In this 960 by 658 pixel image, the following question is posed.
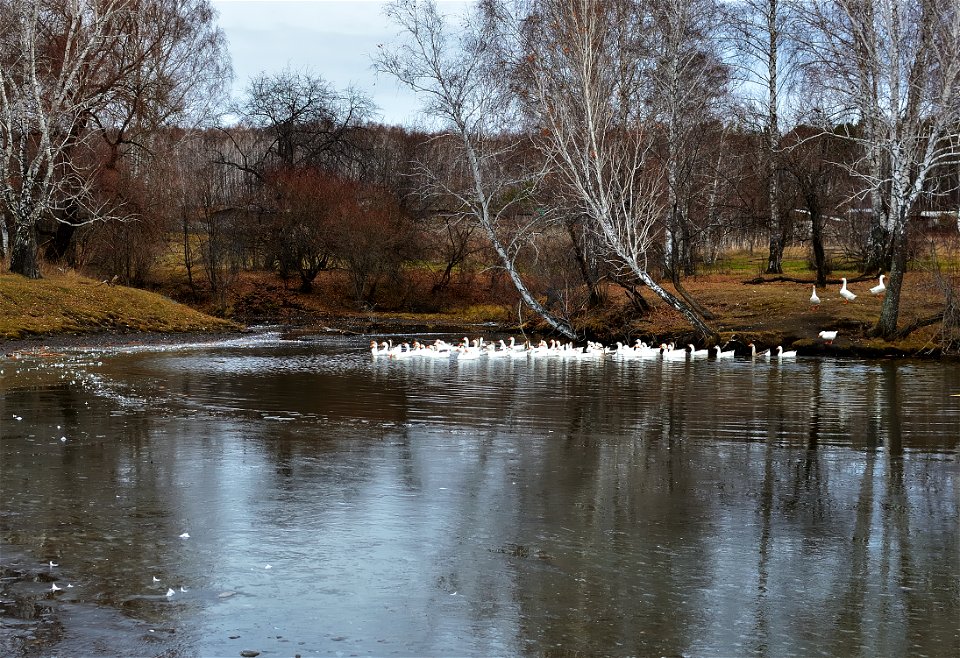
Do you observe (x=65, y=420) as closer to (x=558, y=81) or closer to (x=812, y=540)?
(x=812, y=540)

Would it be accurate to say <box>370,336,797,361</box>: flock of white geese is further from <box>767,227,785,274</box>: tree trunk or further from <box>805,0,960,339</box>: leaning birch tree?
<box>767,227,785,274</box>: tree trunk

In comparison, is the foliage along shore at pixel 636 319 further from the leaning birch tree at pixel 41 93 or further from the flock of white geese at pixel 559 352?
the leaning birch tree at pixel 41 93

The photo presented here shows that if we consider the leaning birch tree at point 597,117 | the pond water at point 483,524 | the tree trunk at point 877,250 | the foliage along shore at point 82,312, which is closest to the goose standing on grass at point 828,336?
the leaning birch tree at point 597,117

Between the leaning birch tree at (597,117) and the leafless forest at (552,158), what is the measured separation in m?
0.12

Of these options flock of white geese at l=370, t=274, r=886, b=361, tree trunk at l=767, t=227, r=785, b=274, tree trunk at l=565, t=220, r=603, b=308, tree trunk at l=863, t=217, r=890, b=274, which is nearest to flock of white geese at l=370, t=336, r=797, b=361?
flock of white geese at l=370, t=274, r=886, b=361

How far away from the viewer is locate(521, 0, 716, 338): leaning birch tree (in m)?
28.3

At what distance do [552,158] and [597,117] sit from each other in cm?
186

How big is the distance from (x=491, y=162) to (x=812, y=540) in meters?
29.6

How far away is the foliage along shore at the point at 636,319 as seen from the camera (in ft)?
88.2

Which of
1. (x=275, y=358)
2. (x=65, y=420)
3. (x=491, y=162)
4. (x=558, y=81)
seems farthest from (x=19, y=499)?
(x=491, y=162)

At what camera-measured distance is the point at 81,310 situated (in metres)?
30.2

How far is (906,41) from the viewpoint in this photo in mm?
26062

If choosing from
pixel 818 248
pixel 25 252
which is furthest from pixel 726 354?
pixel 25 252

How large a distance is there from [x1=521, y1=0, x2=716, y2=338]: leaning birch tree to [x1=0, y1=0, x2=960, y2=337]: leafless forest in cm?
12
